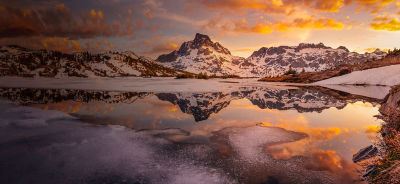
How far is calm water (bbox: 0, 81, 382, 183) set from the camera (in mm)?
6020

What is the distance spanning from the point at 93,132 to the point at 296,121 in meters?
11.4

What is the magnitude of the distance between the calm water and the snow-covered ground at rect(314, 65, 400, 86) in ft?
122

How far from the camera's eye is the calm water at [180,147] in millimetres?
6020

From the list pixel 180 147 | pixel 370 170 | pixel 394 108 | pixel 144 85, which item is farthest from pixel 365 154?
pixel 144 85

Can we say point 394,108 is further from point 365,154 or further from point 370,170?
point 370,170

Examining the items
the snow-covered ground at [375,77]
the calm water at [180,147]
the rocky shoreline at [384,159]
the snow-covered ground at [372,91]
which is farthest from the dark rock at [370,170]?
the snow-covered ground at [375,77]

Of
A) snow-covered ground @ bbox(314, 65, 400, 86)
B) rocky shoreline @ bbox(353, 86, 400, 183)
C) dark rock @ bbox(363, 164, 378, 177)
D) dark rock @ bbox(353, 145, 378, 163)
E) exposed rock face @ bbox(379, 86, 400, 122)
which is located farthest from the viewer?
snow-covered ground @ bbox(314, 65, 400, 86)

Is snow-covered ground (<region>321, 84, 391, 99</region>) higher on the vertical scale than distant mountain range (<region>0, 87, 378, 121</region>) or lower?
higher

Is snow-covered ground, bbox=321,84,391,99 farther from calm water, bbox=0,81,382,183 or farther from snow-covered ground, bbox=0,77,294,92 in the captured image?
calm water, bbox=0,81,382,183

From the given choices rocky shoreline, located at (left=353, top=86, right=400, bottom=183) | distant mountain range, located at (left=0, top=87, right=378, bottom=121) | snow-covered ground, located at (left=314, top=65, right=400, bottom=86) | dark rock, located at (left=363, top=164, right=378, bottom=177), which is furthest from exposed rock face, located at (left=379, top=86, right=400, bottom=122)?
snow-covered ground, located at (left=314, top=65, right=400, bottom=86)

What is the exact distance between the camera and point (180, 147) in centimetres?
834

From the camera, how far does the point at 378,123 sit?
12.1 m

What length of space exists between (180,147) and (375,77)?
2085 inches

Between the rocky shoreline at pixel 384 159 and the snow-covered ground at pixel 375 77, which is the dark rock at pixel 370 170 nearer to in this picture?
the rocky shoreline at pixel 384 159
